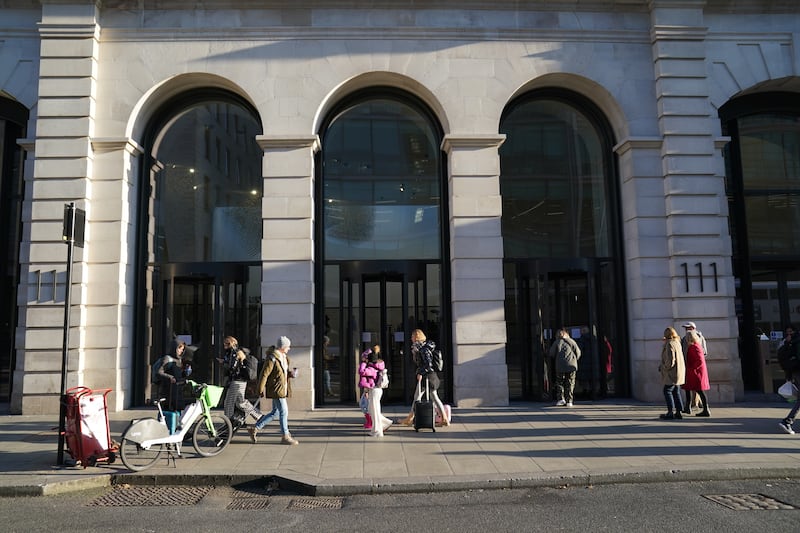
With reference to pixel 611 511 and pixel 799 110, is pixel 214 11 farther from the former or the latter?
pixel 799 110

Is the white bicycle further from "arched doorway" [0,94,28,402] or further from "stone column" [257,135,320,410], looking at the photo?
"arched doorway" [0,94,28,402]

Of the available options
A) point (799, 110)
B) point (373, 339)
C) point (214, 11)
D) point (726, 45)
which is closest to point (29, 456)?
point (373, 339)

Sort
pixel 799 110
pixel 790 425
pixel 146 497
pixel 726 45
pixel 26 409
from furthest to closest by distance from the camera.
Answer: pixel 799 110, pixel 726 45, pixel 26 409, pixel 790 425, pixel 146 497

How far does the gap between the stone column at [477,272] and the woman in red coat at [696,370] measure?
11.4 ft

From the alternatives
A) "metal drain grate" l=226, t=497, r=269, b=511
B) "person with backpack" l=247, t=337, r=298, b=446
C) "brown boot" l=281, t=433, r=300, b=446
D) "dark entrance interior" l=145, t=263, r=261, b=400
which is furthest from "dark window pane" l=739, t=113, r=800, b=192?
"metal drain grate" l=226, t=497, r=269, b=511

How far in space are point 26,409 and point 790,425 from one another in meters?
14.0

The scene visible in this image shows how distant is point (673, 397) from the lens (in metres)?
10.7

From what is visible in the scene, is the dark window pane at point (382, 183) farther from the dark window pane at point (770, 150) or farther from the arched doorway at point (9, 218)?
the dark window pane at point (770, 150)

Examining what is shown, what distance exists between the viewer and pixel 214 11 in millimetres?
12883

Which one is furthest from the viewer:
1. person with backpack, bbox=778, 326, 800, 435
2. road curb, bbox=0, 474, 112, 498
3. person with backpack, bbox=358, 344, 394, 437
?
person with backpack, bbox=358, 344, 394, 437

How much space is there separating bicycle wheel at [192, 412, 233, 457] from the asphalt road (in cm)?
123

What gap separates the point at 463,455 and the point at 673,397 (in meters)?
4.92

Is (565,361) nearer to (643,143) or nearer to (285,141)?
(643,143)

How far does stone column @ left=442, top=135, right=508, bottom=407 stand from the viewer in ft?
40.0
